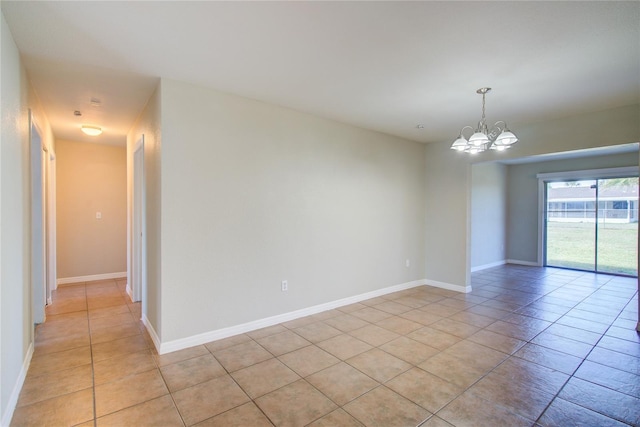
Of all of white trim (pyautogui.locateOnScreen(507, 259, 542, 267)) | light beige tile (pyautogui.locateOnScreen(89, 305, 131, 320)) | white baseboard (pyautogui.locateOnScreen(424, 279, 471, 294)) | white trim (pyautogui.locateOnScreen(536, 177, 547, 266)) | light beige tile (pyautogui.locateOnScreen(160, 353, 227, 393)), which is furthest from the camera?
white trim (pyautogui.locateOnScreen(507, 259, 542, 267))

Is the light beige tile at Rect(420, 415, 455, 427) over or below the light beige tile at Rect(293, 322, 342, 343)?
over

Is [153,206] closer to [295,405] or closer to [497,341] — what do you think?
[295,405]

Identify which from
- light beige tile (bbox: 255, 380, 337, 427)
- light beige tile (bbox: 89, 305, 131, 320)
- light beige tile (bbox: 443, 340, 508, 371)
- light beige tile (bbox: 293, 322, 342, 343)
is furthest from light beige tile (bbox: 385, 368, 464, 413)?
light beige tile (bbox: 89, 305, 131, 320)

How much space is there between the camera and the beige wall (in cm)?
548

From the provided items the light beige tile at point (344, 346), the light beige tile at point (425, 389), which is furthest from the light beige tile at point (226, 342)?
the light beige tile at point (425, 389)

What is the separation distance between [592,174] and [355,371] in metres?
7.29

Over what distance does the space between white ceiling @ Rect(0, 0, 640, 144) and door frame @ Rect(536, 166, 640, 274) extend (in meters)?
3.95

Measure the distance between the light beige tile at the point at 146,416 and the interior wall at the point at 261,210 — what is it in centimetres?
89

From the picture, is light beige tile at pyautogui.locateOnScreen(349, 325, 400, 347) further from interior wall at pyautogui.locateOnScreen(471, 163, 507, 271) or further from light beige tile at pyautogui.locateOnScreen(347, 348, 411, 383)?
interior wall at pyautogui.locateOnScreen(471, 163, 507, 271)

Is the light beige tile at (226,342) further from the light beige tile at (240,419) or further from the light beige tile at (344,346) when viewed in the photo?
the light beige tile at (240,419)

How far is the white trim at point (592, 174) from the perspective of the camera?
20.4 ft

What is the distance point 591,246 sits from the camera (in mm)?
6816

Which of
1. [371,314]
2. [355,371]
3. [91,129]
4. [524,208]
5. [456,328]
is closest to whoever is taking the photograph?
[355,371]

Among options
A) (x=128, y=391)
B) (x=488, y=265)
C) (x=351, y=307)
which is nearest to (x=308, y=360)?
(x=128, y=391)
